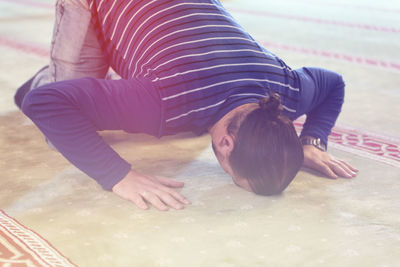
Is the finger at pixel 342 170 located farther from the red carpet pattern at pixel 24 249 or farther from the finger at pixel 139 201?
the red carpet pattern at pixel 24 249

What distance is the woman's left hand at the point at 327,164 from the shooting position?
1744 mm

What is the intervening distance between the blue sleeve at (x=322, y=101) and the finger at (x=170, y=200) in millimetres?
506

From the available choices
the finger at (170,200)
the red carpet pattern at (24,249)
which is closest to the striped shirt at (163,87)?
the finger at (170,200)

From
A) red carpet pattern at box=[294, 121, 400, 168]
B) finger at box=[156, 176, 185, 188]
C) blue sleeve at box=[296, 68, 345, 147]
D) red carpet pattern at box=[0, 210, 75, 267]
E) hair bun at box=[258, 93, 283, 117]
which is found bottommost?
red carpet pattern at box=[294, 121, 400, 168]

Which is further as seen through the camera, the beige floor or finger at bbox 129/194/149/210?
finger at bbox 129/194/149/210

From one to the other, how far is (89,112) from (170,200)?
1.02ft

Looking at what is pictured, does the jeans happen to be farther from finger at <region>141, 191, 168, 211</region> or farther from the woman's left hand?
the woman's left hand

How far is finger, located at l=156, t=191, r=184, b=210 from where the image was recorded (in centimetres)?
150

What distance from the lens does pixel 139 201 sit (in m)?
1.50

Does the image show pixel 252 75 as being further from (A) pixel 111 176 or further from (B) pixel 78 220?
(B) pixel 78 220

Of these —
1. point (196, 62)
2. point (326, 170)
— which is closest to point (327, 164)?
point (326, 170)

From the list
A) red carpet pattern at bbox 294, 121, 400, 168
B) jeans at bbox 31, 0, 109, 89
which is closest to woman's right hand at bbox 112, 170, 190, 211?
jeans at bbox 31, 0, 109, 89

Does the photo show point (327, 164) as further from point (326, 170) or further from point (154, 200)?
point (154, 200)

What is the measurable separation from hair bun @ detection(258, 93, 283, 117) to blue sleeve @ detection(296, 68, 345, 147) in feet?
1.11
